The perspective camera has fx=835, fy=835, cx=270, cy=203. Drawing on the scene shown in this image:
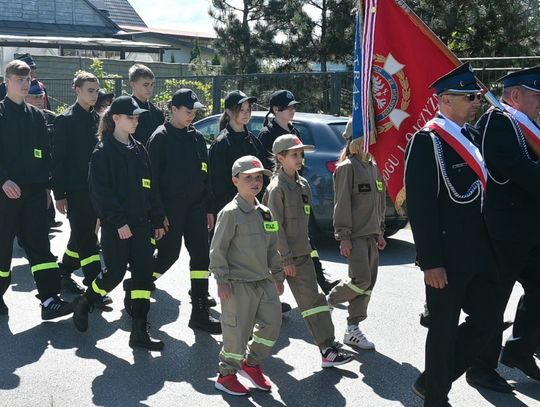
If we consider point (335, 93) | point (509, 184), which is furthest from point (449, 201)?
point (335, 93)

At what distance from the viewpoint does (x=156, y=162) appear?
6.95m

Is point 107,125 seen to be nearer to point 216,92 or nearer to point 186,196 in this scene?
point 186,196

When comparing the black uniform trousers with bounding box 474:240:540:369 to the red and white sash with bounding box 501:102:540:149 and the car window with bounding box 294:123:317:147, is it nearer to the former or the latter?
the red and white sash with bounding box 501:102:540:149

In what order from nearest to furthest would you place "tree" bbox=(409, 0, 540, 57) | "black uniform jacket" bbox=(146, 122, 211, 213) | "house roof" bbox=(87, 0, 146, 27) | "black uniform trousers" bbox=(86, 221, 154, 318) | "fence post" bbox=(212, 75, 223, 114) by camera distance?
"black uniform trousers" bbox=(86, 221, 154, 318) < "black uniform jacket" bbox=(146, 122, 211, 213) < "tree" bbox=(409, 0, 540, 57) < "fence post" bbox=(212, 75, 223, 114) < "house roof" bbox=(87, 0, 146, 27)

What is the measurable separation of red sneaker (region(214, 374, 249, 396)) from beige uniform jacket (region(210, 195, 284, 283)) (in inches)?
25.6

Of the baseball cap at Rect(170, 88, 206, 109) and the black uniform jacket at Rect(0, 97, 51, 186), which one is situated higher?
the baseball cap at Rect(170, 88, 206, 109)

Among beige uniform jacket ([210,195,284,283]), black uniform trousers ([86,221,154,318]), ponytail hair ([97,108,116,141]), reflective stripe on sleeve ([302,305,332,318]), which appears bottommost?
reflective stripe on sleeve ([302,305,332,318])

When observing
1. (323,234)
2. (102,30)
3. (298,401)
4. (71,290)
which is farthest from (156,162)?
(102,30)

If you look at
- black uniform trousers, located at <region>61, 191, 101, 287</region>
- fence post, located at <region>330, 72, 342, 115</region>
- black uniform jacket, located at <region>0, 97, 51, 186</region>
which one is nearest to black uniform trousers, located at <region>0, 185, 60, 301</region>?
black uniform jacket, located at <region>0, 97, 51, 186</region>

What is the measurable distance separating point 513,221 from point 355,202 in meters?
1.50

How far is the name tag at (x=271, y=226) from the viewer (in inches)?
219

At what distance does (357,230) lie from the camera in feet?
21.2

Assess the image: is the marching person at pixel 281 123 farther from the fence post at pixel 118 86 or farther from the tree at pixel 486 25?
the fence post at pixel 118 86

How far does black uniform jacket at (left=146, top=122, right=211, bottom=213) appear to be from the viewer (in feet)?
22.8
